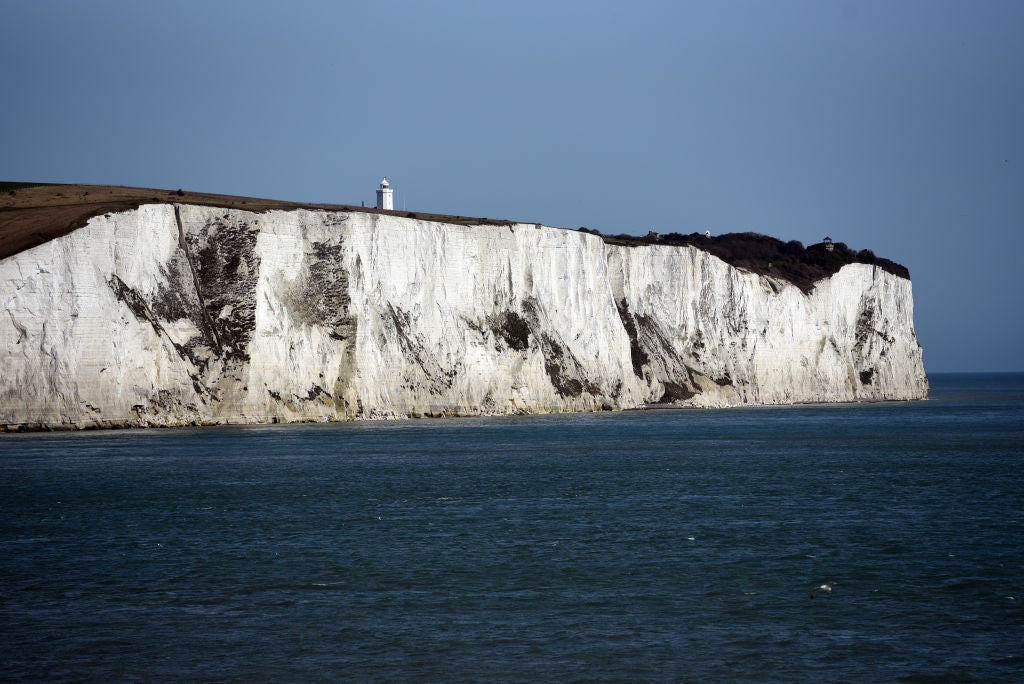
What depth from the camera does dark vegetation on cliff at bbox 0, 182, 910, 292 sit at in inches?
1928

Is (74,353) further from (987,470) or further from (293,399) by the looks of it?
(987,470)

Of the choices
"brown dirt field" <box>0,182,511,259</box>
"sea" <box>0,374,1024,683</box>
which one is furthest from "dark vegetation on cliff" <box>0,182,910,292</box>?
"sea" <box>0,374,1024,683</box>

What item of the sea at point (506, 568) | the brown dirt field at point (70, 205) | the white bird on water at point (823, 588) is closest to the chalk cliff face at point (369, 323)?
the brown dirt field at point (70, 205)

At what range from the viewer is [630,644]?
13.7 m

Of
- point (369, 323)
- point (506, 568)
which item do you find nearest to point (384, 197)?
point (369, 323)

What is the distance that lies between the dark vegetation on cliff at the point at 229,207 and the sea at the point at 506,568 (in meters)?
13.4

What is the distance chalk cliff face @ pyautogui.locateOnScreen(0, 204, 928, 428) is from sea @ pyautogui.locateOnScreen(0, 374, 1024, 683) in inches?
353

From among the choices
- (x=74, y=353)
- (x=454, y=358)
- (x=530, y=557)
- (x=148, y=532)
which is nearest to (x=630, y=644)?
(x=530, y=557)

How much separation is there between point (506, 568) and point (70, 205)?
1573 inches

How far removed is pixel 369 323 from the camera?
55906 mm

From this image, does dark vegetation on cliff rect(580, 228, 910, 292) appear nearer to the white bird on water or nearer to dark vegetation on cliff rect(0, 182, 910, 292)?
dark vegetation on cliff rect(0, 182, 910, 292)

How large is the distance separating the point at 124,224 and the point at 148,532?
2993 cm

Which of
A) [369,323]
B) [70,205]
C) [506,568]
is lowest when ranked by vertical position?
[506,568]

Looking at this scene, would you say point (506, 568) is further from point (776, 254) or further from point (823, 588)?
point (776, 254)
